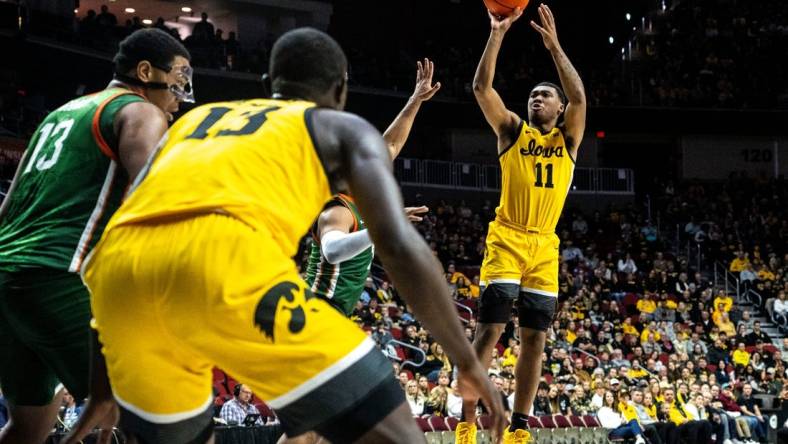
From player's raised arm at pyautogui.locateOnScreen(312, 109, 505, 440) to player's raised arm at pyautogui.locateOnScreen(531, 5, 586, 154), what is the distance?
15.4ft

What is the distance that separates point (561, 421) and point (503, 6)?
10.0m

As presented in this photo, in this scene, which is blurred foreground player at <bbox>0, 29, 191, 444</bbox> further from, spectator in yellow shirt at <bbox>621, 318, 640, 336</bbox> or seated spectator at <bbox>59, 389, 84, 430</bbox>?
spectator in yellow shirt at <bbox>621, 318, 640, 336</bbox>

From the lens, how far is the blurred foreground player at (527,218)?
7820 millimetres

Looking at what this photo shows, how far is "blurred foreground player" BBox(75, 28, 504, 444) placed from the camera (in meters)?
2.98

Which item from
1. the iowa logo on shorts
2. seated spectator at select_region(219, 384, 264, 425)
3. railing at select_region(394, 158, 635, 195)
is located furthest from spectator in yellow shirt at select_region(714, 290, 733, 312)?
the iowa logo on shorts

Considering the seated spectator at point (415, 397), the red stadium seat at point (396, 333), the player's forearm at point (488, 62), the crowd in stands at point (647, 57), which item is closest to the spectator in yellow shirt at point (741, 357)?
the red stadium seat at point (396, 333)

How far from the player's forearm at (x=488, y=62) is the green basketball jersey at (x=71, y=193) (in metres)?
3.82

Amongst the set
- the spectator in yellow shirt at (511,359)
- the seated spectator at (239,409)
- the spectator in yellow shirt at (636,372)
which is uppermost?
the seated spectator at (239,409)

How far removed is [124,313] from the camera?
309 cm

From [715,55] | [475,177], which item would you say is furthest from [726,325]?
[715,55]

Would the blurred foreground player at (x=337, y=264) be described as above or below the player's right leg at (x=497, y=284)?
above

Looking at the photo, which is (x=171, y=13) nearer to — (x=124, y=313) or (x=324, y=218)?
(x=324, y=218)

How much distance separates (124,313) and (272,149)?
68 centimetres

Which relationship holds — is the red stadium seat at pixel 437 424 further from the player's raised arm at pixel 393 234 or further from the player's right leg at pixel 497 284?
the player's raised arm at pixel 393 234
